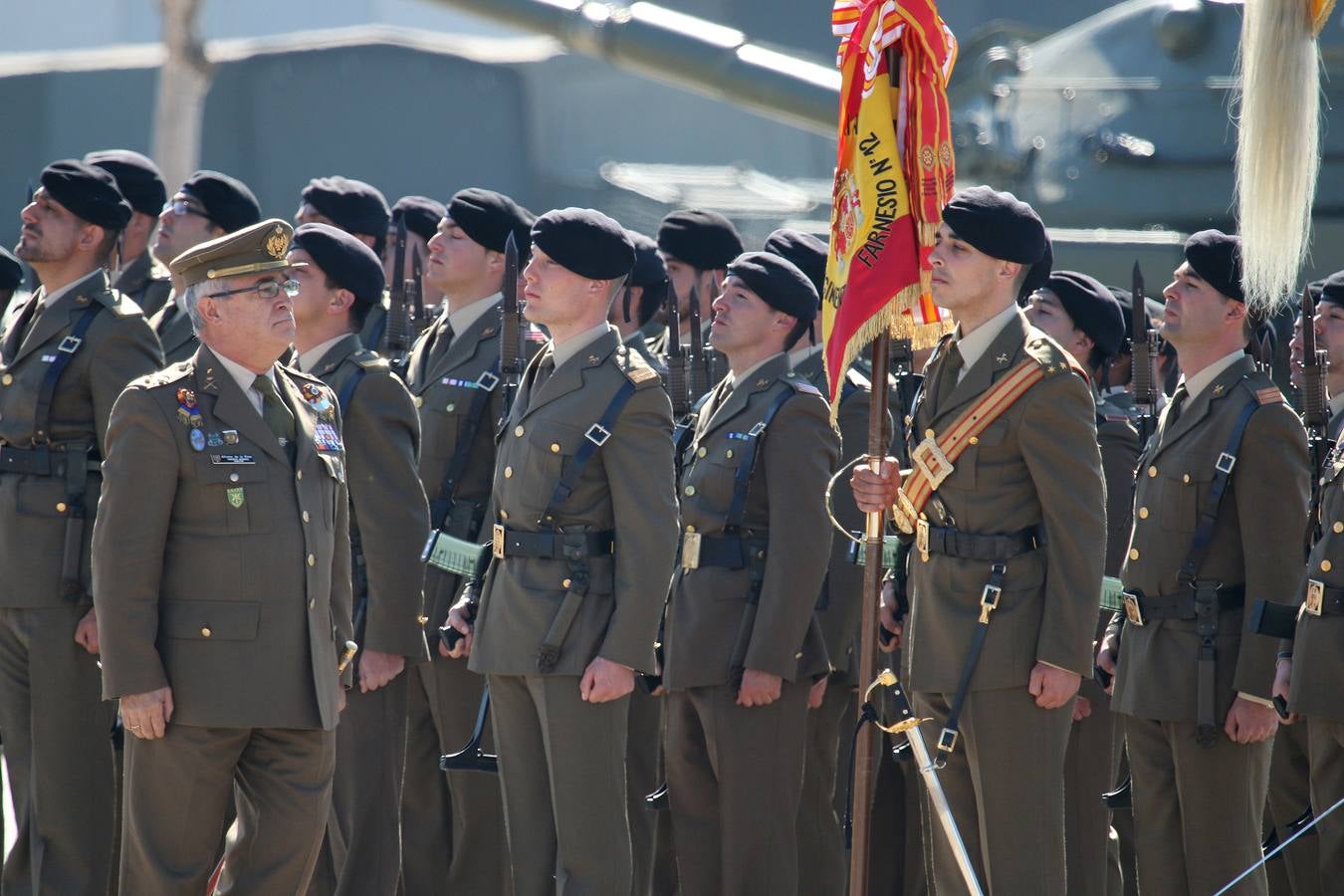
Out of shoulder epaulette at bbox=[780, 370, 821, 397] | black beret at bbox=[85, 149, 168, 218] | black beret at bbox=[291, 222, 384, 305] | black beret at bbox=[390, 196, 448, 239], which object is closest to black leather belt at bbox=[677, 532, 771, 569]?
shoulder epaulette at bbox=[780, 370, 821, 397]

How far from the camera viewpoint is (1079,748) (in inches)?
233

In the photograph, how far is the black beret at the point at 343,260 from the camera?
576 centimetres

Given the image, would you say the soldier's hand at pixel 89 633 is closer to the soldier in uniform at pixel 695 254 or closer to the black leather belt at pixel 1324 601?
the soldier in uniform at pixel 695 254

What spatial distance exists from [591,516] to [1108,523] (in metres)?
1.86

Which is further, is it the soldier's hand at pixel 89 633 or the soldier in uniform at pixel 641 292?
the soldier in uniform at pixel 641 292

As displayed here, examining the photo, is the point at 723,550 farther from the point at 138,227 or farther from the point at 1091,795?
the point at 138,227

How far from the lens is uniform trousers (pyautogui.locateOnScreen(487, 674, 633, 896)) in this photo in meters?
4.91

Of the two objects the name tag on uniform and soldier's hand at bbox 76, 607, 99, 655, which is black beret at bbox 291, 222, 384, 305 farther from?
the name tag on uniform

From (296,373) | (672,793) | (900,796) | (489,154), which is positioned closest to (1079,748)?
(900,796)

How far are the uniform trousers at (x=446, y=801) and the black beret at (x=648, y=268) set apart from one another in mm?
1809

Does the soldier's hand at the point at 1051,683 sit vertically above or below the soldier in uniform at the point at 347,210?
below

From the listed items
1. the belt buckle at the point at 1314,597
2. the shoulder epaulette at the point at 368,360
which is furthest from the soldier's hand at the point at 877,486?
the shoulder epaulette at the point at 368,360

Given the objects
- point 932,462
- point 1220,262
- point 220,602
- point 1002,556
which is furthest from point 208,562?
point 1220,262

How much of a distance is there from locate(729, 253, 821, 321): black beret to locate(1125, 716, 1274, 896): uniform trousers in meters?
1.61
